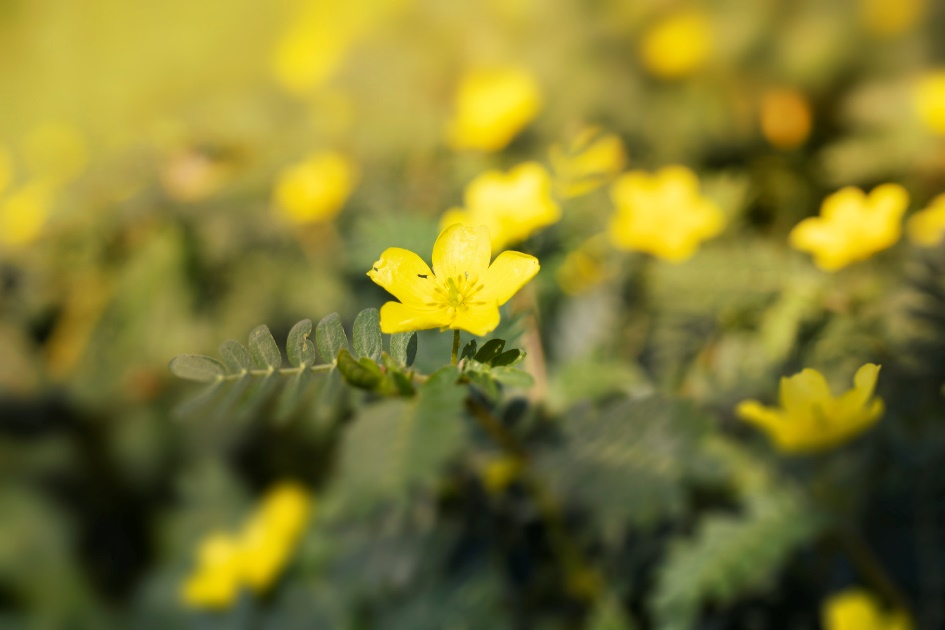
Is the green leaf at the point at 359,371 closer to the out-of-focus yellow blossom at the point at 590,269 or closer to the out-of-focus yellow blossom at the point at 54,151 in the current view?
the out-of-focus yellow blossom at the point at 590,269

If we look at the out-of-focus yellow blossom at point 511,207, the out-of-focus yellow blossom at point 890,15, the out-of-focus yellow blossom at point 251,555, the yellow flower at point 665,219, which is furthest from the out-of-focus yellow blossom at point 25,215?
the out-of-focus yellow blossom at point 890,15

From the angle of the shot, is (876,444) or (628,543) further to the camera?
(628,543)

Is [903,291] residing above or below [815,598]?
above

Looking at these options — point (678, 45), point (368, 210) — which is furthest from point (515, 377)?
→ point (678, 45)

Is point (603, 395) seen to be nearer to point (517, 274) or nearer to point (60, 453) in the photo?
point (517, 274)

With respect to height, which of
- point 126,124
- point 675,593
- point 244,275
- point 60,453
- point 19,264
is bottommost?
point 675,593

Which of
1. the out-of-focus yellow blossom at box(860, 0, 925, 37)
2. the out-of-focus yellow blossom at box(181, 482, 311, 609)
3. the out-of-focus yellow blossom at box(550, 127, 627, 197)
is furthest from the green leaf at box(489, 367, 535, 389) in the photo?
the out-of-focus yellow blossom at box(860, 0, 925, 37)

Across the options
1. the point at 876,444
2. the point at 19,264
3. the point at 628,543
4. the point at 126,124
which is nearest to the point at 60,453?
the point at 19,264

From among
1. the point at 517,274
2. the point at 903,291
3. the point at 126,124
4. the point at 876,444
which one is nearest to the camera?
the point at 517,274
